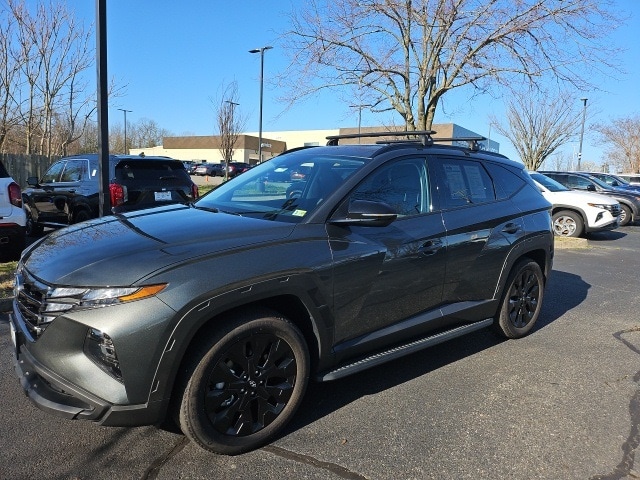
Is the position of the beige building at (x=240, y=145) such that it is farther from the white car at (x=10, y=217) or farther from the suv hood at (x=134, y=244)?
the suv hood at (x=134, y=244)

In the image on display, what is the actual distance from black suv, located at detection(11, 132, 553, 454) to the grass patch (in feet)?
8.37

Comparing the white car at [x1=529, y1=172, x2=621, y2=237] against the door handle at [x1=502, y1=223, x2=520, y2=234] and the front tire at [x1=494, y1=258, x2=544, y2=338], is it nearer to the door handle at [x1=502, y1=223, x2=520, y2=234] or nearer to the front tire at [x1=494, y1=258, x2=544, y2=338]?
the front tire at [x1=494, y1=258, x2=544, y2=338]

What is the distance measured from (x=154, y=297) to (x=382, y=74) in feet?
33.8

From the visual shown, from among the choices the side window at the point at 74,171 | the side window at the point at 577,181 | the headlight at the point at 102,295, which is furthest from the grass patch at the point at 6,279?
the side window at the point at 577,181

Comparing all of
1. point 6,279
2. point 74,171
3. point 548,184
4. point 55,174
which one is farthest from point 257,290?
point 548,184

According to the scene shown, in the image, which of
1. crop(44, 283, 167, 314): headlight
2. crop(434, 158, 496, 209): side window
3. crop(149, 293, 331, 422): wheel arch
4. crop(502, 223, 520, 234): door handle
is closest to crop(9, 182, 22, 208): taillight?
crop(44, 283, 167, 314): headlight

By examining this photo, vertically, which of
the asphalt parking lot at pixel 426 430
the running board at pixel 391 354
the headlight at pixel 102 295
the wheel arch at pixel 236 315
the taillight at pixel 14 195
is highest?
the taillight at pixel 14 195

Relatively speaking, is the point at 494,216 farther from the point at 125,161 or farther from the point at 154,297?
the point at 125,161

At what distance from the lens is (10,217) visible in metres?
6.34

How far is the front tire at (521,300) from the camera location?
4621mm

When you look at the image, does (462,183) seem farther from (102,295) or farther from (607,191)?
(607,191)

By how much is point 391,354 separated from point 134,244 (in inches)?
71.5

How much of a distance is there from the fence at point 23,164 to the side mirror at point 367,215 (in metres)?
19.0

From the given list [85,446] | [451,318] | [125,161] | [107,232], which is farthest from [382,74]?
[85,446]
